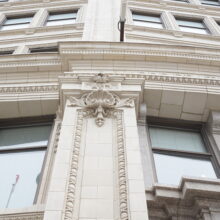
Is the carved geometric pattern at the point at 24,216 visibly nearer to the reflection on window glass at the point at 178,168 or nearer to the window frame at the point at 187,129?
the window frame at the point at 187,129

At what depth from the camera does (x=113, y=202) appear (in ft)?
16.2

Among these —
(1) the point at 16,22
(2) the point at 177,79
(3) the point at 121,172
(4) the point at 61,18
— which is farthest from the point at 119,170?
(1) the point at 16,22

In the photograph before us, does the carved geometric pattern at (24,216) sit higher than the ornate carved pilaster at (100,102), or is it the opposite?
the ornate carved pilaster at (100,102)

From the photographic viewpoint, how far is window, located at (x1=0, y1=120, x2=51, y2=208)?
Answer: 662cm

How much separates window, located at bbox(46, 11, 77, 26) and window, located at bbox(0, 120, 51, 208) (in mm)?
10970

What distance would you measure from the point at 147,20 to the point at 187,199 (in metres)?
14.7

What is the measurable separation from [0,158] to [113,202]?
410cm

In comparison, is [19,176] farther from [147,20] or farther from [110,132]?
[147,20]

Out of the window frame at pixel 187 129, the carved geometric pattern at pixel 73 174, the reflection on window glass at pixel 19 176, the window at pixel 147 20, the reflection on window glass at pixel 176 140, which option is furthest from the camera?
the window at pixel 147 20

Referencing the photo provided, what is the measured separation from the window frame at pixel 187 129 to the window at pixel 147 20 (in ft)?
32.4

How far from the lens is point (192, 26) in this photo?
60.4 feet

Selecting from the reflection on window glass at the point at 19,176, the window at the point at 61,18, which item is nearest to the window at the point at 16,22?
the window at the point at 61,18

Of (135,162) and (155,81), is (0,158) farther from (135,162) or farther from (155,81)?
(155,81)

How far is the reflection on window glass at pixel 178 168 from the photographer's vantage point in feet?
23.6
